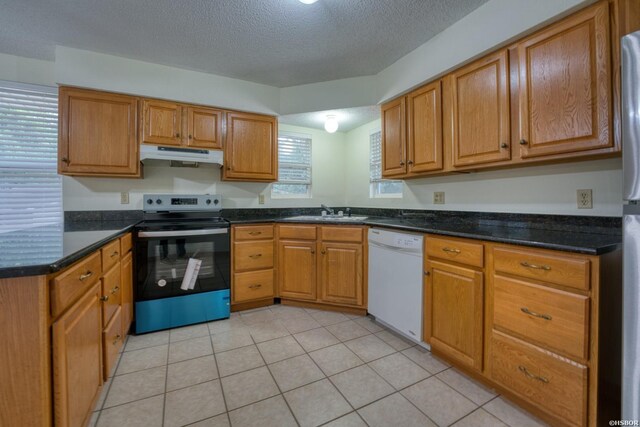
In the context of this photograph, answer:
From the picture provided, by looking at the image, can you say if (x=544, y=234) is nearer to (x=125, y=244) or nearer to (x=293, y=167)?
→ (x=293, y=167)

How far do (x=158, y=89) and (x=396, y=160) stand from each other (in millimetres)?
2381

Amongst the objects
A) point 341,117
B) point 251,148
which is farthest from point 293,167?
point 341,117

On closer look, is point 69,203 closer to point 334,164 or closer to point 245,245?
point 245,245

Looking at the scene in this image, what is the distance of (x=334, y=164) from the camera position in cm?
375

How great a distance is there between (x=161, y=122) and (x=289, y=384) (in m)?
2.51

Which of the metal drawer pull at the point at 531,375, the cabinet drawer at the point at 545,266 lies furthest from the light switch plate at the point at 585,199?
the metal drawer pull at the point at 531,375

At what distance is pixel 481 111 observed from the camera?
6.18 feet

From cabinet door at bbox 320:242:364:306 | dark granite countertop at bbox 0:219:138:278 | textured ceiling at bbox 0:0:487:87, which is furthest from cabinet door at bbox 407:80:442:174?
dark granite countertop at bbox 0:219:138:278

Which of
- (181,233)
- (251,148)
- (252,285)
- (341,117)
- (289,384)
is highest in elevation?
→ (341,117)

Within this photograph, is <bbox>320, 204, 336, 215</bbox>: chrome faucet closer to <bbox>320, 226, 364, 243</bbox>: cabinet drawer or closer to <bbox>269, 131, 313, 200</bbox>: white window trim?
<bbox>269, 131, 313, 200</bbox>: white window trim

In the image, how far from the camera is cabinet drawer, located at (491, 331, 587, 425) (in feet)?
3.92

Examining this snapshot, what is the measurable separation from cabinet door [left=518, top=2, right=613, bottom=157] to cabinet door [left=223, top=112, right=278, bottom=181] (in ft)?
7.49

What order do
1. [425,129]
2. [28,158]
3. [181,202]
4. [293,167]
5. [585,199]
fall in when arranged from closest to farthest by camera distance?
1. [585,199]
2. [425,129]
3. [28,158]
4. [181,202]
5. [293,167]

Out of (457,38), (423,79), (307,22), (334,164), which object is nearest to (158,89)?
(307,22)
